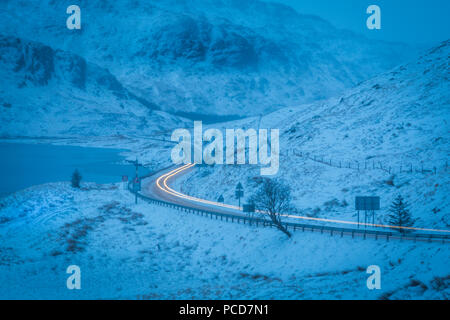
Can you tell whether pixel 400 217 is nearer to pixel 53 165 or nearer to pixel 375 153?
pixel 375 153

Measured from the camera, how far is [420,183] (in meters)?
43.6

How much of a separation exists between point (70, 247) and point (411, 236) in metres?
31.8

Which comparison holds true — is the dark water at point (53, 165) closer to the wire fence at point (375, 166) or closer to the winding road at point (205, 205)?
the winding road at point (205, 205)

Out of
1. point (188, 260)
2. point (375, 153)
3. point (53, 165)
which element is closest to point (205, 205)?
point (188, 260)

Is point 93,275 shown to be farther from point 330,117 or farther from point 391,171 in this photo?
point 330,117

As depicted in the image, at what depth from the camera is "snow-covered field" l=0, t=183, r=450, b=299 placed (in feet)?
90.0

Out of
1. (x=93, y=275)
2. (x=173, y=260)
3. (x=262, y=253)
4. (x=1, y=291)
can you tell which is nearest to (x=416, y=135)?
(x=262, y=253)

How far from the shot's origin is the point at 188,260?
39.3 meters

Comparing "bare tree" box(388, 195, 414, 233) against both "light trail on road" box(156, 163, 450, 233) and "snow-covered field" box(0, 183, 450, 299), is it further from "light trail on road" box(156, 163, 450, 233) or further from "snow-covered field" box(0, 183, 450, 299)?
"snow-covered field" box(0, 183, 450, 299)

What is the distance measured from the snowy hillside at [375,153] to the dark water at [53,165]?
3272 cm

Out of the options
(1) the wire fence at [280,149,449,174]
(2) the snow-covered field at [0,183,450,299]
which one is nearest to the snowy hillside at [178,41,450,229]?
(1) the wire fence at [280,149,449,174]

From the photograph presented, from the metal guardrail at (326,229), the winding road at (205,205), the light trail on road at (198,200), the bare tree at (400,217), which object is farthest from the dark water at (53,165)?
the bare tree at (400,217)

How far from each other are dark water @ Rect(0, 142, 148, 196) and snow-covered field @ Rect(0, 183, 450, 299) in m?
30.5

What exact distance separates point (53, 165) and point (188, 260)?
86.4 meters
